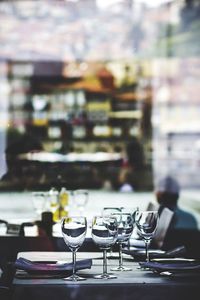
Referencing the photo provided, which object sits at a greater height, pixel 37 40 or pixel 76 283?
pixel 37 40

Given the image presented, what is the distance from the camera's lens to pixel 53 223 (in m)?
3.94

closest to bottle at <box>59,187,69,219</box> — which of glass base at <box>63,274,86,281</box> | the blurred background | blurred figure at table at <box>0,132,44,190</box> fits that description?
blurred figure at table at <box>0,132,44,190</box>

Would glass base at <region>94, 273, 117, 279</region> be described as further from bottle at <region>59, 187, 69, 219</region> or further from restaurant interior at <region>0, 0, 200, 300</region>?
restaurant interior at <region>0, 0, 200, 300</region>

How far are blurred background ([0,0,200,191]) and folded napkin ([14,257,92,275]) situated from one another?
9.41 m

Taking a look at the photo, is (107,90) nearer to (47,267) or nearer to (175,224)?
(175,224)

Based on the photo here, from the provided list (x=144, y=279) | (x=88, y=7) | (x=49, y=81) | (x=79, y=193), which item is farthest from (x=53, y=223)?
(x=49, y=81)

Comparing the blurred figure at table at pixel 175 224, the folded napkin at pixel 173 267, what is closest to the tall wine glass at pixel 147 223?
the folded napkin at pixel 173 267

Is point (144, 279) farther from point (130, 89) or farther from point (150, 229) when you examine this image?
point (130, 89)

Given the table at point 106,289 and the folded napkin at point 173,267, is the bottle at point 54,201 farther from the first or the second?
the table at point 106,289

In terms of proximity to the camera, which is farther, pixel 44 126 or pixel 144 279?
pixel 44 126

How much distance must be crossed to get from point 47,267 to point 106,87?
11.1 meters

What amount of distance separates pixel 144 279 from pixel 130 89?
1110 cm

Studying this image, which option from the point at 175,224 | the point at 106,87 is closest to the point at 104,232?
the point at 175,224

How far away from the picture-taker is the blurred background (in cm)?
1222
